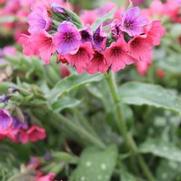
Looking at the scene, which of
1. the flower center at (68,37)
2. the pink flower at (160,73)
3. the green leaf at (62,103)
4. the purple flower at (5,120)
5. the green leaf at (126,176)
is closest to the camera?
the flower center at (68,37)

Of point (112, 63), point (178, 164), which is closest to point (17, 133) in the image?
point (112, 63)

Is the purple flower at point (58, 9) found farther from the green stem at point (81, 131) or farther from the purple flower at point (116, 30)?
the green stem at point (81, 131)

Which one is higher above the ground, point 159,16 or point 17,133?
point 159,16

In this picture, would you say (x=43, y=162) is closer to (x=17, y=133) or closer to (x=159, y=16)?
(x=17, y=133)

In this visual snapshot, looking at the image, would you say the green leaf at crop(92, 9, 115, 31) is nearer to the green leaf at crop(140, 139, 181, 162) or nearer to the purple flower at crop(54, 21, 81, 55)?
the purple flower at crop(54, 21, 81, 55)

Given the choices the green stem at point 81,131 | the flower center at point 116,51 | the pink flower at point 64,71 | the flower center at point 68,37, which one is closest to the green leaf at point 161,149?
the green stem at point 81,131

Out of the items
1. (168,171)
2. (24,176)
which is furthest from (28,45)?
(168,171)
